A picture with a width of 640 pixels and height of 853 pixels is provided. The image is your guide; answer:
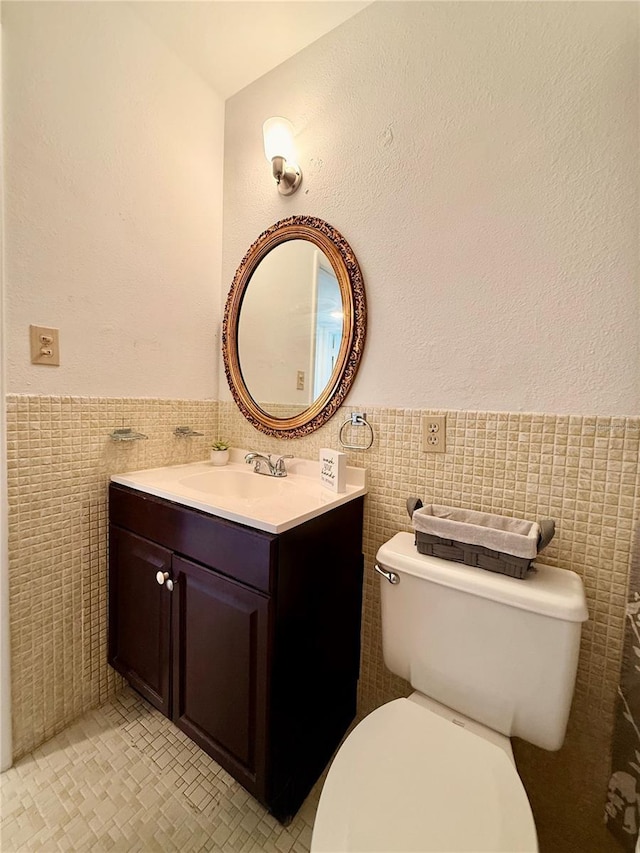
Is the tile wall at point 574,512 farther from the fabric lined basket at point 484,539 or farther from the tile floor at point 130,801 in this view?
the tile floor at point 130,801

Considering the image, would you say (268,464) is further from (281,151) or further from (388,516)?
(281,151)

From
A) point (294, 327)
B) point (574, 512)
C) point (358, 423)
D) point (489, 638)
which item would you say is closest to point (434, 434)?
point (358, 423)

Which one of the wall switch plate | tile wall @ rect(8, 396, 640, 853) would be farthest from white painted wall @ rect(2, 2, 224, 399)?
tile wall @ rect(8, 396, 640, 853)

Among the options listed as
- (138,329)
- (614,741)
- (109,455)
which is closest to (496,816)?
(614,741)

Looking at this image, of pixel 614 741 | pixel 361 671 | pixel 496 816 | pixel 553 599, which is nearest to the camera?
pixel 496 816

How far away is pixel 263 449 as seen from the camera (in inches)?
57.6

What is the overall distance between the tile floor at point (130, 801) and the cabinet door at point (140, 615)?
0.17m

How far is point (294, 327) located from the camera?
1.38 meters

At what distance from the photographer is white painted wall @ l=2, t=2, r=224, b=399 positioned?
1018 mm

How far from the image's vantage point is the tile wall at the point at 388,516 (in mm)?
877

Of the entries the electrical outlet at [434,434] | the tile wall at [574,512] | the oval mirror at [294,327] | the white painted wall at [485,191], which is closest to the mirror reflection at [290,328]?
the oval mirror at [294,327]

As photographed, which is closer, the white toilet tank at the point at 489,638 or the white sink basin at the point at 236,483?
the white toilet tank at the point at 489,638

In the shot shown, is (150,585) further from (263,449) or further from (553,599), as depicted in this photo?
(553,599)

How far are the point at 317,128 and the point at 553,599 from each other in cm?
167
